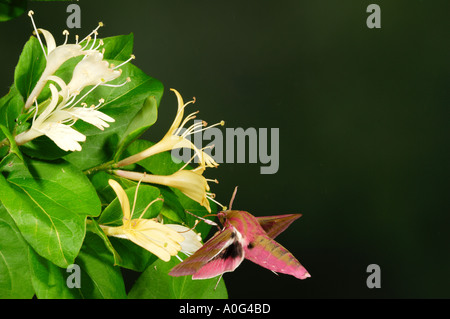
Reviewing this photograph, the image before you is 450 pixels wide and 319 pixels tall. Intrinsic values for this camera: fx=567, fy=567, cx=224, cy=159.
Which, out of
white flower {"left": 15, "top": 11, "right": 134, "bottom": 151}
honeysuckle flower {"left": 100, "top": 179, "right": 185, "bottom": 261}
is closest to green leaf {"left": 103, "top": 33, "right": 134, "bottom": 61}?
white flower {"left": 15, "top": 11, "right": 134, "bottom": 151}

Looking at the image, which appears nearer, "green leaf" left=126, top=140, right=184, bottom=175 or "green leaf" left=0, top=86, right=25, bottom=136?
"green leaf" left=0, top=86, right=25, bottom=136

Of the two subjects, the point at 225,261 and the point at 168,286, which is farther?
the point at 168,286

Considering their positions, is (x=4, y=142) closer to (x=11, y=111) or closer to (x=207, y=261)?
(x=11, y=111)

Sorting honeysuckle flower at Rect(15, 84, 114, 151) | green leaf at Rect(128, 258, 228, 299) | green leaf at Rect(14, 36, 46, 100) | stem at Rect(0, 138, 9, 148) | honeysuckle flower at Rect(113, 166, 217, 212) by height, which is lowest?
green leaf at Rect(128, 258, 228, 299)

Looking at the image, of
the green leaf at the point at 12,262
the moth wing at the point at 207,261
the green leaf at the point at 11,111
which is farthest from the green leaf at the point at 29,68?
the moth wing at the point at 207,261

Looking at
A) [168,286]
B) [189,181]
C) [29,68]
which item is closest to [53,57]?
[29,68]

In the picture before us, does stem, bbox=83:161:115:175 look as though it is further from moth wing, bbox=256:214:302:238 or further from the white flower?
moth wing, bbox=256:214:302:238

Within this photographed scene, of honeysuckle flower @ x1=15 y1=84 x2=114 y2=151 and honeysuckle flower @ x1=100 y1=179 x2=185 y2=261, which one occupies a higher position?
honeysuckle flower @ x1=15 y1=84 x2=114 y2=151
